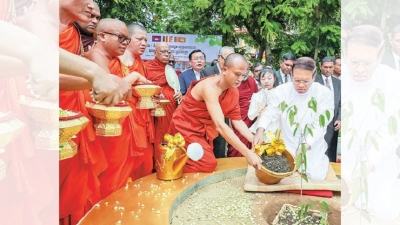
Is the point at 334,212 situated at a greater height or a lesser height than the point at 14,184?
lesser

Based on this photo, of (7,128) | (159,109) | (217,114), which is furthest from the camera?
(159,109)

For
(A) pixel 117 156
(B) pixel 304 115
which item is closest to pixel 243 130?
(B) pixel 304 115

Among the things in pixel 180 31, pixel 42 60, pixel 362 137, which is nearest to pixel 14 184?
pixel 42 60

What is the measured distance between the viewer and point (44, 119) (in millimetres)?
926

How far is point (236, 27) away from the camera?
24.7 feet

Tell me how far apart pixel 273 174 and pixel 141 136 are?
1.07m

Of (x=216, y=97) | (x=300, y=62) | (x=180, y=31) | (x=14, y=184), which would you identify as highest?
(x=180, y=31)

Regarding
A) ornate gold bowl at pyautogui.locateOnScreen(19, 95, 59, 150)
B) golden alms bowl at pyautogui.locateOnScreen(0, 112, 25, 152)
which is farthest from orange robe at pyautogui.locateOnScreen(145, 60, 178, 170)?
golden alms bowl at pyautogui.locateOnScreen(0, 112, 25, 152)

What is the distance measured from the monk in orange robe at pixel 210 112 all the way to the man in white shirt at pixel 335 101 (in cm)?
132

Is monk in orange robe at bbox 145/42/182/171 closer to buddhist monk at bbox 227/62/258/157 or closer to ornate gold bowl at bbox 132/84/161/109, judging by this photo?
buddhist monk at bbox 227/62/258/157

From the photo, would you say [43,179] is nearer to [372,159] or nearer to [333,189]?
[372,159]

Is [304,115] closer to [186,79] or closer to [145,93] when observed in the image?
[145,93]

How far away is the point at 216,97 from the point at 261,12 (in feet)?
16.6

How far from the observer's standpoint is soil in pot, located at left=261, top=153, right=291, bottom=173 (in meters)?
2.23
